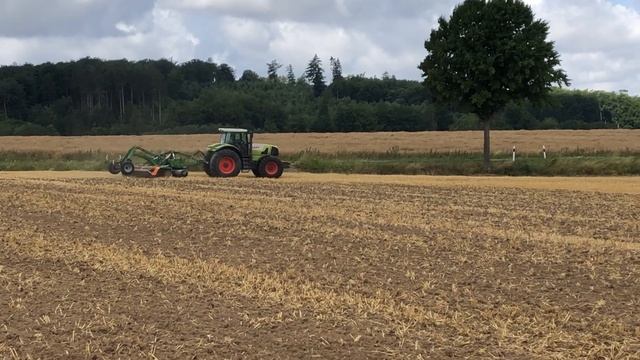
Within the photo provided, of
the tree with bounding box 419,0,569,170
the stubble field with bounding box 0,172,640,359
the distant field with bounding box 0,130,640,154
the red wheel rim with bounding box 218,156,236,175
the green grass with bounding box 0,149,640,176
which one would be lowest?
the stubble field with bounding box 0,172,640,359

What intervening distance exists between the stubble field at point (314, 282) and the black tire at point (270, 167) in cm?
1207

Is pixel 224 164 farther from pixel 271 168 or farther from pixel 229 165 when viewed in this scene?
pixel 271 168

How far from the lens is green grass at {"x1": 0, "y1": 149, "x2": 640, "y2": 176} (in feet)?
121

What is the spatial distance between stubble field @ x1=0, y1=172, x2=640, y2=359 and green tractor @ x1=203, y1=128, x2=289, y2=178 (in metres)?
11.3

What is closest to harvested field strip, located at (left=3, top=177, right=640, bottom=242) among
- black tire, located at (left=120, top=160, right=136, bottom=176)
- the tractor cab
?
the tractor cab

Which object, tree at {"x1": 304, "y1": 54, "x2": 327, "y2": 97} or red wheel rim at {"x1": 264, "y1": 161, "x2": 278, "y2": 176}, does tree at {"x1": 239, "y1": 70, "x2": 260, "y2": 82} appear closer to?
tree at {"x1": 304, "y1": 54, "x2": 327, "y2": 97}

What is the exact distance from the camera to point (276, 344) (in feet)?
21.0

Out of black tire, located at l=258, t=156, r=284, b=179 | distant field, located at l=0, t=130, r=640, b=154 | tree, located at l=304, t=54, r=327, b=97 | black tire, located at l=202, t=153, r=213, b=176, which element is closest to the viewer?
black tire, located at l=202, t=153, r=213, b=176

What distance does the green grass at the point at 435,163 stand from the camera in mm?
37031

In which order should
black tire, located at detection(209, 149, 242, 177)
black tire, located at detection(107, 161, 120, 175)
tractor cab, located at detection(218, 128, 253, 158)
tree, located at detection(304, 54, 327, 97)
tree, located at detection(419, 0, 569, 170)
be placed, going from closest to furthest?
black tire, located at detection(209, 149, 242, 177), tractor cab, located at detection(218, 128, 253, 158), black tire, located at detection(107, 161, 120, 175), tree, located at detection(419, 0, 569, 170), tree, located at detection(304, 54, 327, 97)

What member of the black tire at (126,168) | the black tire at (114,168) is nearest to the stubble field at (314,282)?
the black tire at (126,168)

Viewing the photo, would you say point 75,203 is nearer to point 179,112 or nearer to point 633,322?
point 633,322

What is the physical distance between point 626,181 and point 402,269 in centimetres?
2395

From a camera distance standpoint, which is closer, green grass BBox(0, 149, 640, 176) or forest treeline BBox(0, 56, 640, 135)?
green grass BBox(0, 149, 640, 176)
